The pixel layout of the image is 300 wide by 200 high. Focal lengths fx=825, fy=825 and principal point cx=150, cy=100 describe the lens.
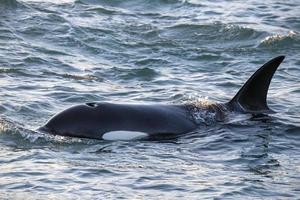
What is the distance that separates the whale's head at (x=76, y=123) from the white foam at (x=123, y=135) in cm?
17

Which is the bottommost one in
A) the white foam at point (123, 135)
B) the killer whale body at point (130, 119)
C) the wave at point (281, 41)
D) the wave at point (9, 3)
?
the white foam at point (123, 135)

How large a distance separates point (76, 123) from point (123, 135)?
69 centimetres

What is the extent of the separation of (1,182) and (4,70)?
21.9ft

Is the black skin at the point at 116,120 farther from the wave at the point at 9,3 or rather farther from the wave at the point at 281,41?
the wave at the point at 9,3

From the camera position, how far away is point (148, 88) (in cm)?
1584

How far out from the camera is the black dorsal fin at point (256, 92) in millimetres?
12625

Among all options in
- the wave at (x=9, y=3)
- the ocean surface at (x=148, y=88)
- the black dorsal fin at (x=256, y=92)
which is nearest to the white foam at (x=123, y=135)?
the ocean surface at (x=148, y=88)

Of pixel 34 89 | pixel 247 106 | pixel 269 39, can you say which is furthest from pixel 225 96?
pixel 269 39

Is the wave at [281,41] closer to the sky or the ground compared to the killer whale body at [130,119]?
closer to the sky

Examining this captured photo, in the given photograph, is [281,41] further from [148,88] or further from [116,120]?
[116,120]

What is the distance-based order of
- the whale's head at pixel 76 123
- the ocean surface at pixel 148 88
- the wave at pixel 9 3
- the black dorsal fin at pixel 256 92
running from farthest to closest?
1. the wave at pixel 9 3
2. the black dorsal fin at pixel 256 92
3. the whale's head at pixel 76 123
4. the ocean surface at pixel 148 88

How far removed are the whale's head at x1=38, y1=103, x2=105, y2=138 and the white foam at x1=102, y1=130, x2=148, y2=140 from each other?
17 cm

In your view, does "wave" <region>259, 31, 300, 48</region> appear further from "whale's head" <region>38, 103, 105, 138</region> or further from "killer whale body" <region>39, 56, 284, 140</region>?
"whale's head" <region>38, 103, 105, 138</region>

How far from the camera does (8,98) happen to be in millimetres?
14172
